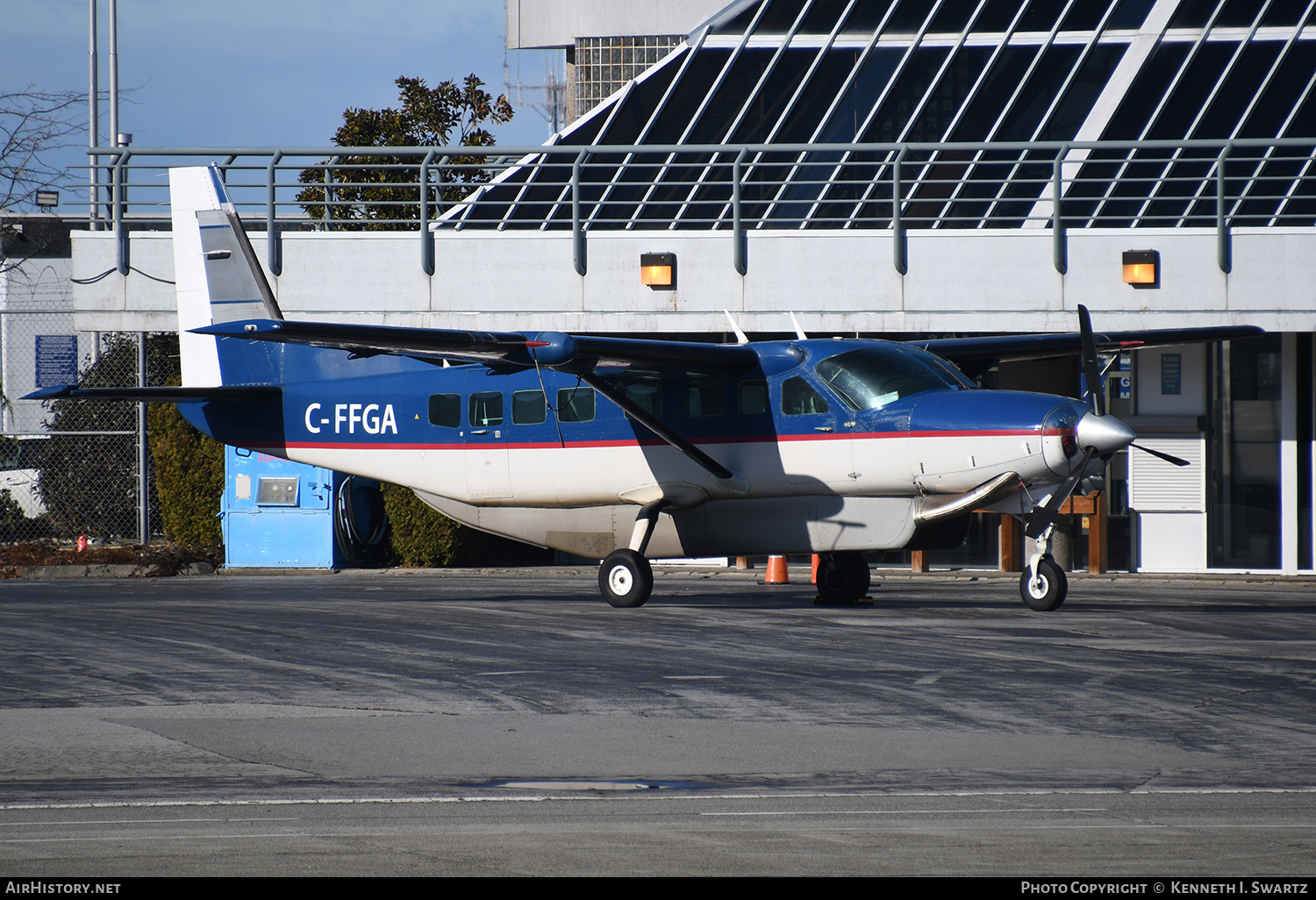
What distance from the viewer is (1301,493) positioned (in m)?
18.8

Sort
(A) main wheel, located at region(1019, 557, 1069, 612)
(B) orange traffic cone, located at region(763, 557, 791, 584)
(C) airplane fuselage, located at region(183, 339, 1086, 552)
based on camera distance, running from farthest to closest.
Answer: (B) orange traffic cone, located at region(763, 557, 791, 584), (A) main wheel, located at region(1019, 557, 1069, 612), (C) airplane fuselage, located at region(183, 339, 1086, 552)

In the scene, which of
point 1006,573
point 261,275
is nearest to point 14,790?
point 261,275

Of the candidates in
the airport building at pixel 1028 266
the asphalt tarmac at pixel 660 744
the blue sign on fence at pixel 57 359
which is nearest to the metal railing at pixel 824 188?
the airport building at pixel 1028 266

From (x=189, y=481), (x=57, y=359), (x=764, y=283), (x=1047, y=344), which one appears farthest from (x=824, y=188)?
(x=57, y=359)

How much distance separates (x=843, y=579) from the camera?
48.2 feet

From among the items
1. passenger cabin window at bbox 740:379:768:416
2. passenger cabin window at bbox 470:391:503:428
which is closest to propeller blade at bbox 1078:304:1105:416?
passenger cabin window at bbox 740:379:768:416

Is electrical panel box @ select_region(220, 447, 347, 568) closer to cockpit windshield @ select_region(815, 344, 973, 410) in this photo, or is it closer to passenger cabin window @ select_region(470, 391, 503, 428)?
passenger cabin window @ select_region(470, 391, 503, 428)

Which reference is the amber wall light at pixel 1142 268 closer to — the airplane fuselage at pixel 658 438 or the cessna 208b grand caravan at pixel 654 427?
the cessna 208b grand caravan at pixel 654 427

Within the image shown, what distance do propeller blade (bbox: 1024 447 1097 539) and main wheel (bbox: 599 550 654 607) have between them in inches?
150

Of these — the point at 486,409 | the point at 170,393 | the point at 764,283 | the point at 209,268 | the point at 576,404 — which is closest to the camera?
the point at 576,404

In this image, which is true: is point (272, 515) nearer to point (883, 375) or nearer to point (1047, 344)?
point (883, 375)

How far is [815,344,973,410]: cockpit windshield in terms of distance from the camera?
13.6m

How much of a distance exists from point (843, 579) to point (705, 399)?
2.44 meters

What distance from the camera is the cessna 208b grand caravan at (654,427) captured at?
12969 millimetres
